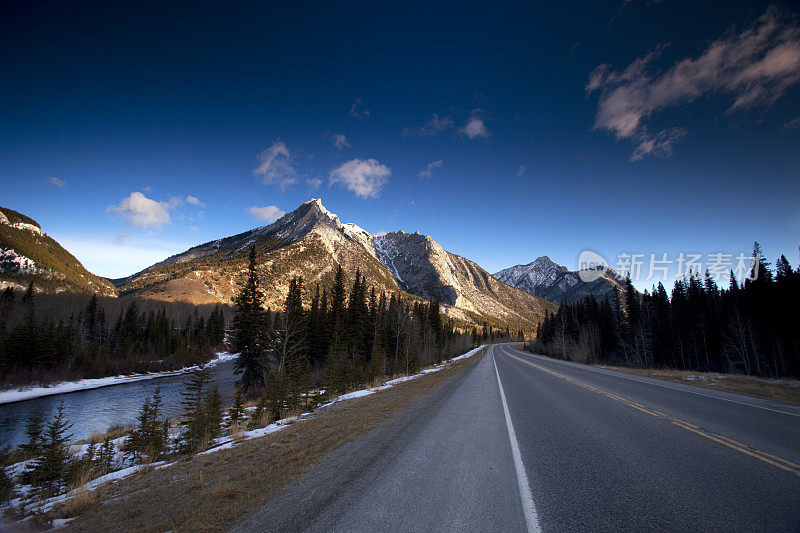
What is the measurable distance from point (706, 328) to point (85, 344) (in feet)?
374

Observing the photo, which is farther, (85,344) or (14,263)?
(14,263)

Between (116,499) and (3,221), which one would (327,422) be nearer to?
(116,499)

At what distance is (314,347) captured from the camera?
43156 millimetres

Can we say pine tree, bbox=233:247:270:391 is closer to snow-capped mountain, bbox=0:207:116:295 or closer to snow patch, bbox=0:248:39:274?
snow-capped mountain, bbox=0:207:116:295

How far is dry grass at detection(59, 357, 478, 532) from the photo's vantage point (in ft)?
13.4

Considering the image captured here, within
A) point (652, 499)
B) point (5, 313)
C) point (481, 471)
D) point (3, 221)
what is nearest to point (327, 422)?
point (481, 471)

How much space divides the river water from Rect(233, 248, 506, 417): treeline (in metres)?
5.23

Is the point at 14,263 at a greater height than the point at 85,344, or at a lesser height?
greater

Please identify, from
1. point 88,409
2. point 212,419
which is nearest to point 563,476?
point 212,419

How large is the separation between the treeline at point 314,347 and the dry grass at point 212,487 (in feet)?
28.0

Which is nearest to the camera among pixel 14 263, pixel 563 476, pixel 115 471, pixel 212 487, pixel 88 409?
pixel 563 476

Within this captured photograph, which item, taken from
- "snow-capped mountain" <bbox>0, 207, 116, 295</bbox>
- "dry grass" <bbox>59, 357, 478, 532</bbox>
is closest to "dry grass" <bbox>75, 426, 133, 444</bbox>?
"dry grass" <bbox>59, 357, 478, 532</bbox>

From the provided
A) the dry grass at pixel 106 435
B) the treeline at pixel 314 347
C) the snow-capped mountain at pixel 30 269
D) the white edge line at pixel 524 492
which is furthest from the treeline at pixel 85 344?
the white edge line at pixel 524 492

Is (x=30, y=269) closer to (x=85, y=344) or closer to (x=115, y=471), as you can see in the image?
(x=85, y=344)
